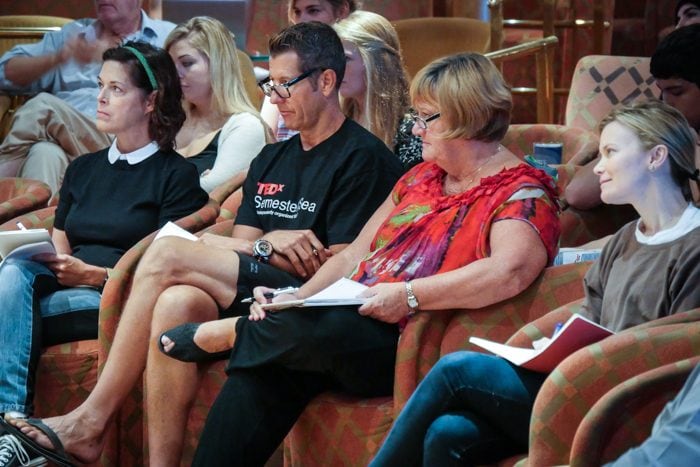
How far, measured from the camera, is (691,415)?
→ 180 cm

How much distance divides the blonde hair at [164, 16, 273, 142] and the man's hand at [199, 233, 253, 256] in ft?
2.90

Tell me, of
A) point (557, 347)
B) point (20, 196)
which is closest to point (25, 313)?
point (20, 196)

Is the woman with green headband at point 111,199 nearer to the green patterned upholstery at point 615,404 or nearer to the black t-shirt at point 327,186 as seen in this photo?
the black t-shirt at point 327,186

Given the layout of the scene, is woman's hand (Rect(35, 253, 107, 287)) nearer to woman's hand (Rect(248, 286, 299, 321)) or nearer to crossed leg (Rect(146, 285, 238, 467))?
crossed leg (Rect(146, 285, 238, 467))

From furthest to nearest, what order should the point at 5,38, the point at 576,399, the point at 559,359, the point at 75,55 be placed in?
the point at 5,38 → the point at 75,55 → the point at 559,359 → the point at 576,399

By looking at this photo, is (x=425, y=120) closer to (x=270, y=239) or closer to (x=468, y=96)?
(x=468, y=96)

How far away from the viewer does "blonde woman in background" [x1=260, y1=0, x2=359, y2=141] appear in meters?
4.39

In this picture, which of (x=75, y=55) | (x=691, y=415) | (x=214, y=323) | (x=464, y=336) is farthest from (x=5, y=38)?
(x=691, y=415)

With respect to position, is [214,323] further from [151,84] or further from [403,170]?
[151,84]

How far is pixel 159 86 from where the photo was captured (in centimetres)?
368

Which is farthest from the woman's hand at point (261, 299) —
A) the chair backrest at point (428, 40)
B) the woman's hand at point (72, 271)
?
the chair backrest at point (428, 40)

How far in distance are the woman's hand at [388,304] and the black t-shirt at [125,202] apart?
937 millimetres

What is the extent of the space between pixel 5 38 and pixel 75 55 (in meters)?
0.74

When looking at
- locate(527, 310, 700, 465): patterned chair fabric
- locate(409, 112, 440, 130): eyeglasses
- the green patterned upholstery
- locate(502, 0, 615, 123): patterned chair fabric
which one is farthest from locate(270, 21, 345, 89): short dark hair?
locate(502, 0, 615, 123): patterned chair fabric
